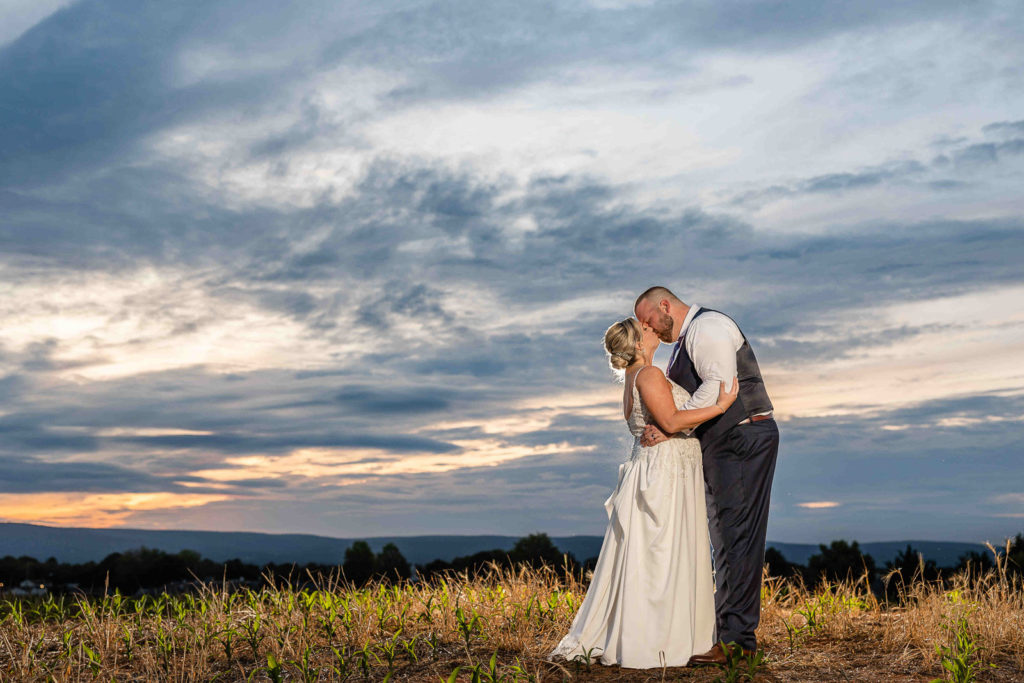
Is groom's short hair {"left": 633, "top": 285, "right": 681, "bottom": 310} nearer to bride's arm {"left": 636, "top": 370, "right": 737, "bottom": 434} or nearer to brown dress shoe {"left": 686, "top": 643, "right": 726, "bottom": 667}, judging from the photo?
bride's arm {"left": 636, "top": 370, "right": 737, "bottom": 434}

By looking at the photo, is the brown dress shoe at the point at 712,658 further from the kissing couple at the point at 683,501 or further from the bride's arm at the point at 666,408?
the bride's arm at the point at 666,408

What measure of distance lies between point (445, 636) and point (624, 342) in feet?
10.3

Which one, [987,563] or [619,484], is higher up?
[619,484]

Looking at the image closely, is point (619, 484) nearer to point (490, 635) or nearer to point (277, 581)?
point (490, 635)

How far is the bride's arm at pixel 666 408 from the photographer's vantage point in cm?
657

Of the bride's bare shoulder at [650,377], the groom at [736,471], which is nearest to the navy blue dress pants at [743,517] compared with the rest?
the groom at [736,471]

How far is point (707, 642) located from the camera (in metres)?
6.89

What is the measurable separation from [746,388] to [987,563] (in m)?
8.69

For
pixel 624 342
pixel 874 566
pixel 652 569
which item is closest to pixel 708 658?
pixel 652 569

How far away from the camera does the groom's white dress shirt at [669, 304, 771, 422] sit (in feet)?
21.9

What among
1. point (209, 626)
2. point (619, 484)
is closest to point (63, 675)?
point (209, 626)

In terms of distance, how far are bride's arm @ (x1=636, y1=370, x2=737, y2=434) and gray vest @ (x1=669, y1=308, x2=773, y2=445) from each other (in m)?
0.37

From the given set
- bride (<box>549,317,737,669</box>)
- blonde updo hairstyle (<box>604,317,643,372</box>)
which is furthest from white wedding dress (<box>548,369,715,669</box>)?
blonde updo hairstyle (<box>604,317,643,372</box>)

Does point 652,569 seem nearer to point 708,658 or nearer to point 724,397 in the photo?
point 708,658
